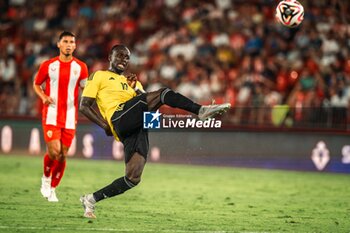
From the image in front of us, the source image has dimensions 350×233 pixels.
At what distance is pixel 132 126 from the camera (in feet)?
33.4

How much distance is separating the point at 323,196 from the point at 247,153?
18.3 feet

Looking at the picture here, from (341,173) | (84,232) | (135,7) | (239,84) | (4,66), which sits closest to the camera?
(84,232)

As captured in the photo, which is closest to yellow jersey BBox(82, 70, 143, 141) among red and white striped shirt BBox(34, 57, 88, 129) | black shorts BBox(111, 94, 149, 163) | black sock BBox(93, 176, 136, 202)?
black shorts BBox(111, 94, 149, 163)

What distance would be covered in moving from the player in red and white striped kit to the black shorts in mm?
2024

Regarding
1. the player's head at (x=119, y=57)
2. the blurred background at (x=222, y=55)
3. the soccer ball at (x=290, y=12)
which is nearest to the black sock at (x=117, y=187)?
the player's head at (x=119, y=57)

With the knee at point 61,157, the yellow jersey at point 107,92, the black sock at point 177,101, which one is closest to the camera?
the black sock at point 177,101

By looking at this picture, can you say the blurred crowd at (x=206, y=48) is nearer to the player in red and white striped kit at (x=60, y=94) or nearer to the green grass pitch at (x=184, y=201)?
the green grass pitch at (x=184, y=201)

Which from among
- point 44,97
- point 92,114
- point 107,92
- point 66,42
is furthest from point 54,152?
point 107,92

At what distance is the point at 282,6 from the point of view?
591 inches

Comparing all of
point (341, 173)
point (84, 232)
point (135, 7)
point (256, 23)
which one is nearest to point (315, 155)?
point (341, 173)

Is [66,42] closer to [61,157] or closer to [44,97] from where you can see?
[44,97]

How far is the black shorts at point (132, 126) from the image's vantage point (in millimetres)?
10172

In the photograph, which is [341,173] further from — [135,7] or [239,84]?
[135,7]

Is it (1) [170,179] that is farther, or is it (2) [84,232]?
(1) [170,179]
